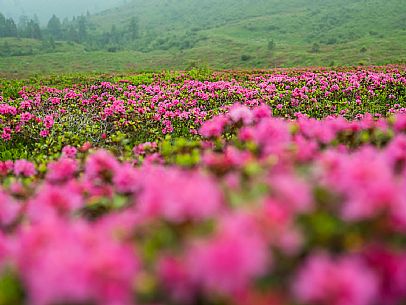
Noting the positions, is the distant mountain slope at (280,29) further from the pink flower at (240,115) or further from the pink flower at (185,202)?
the pink flower at (185,202)

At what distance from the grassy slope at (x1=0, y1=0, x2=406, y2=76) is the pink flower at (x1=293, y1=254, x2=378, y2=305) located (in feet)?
114

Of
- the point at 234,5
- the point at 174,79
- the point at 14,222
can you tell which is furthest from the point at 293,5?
the point at 14,222

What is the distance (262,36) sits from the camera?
89750 millimetres

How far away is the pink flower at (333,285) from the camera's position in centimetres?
135

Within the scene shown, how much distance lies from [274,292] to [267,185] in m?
0.62

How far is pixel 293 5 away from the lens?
121125 millimetres

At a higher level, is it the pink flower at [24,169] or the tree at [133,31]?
the tree at [133,31]

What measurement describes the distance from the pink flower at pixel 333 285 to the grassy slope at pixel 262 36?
34731 mm

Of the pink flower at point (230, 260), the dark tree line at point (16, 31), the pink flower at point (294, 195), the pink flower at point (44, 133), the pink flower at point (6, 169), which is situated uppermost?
the dark tree line at point (16, 31)

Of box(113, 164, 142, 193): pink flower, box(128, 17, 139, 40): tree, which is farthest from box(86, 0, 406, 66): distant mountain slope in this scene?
box(113, 164, 142, 193): pink flower

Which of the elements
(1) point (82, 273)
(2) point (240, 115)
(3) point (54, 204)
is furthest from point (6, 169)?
(1) point (82, 273)

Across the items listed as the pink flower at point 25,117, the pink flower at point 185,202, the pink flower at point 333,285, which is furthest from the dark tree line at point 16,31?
the pink flower at point 333,285

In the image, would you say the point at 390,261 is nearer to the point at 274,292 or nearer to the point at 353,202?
the point at 353,202

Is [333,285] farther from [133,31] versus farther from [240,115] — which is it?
[133,31]
